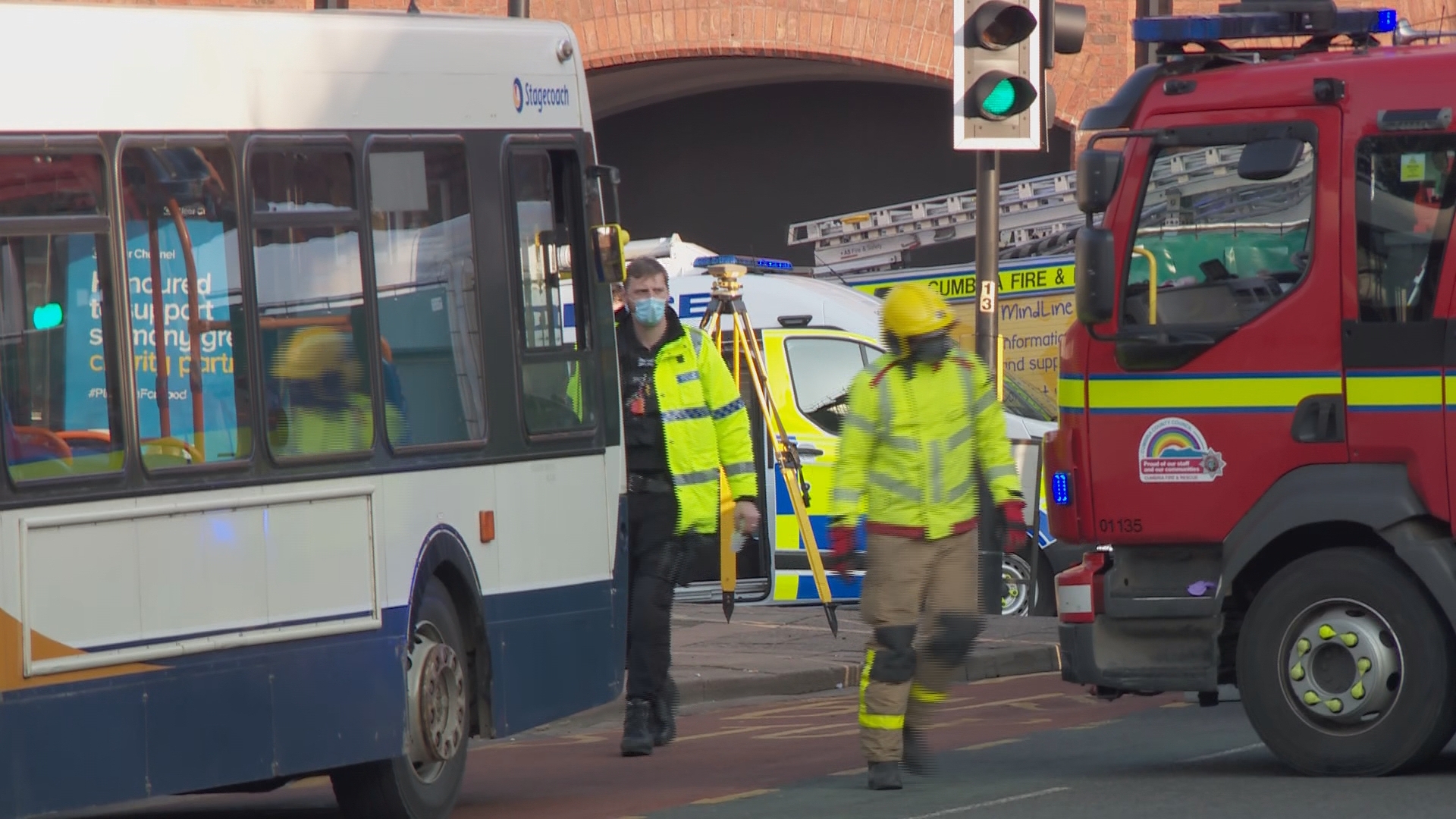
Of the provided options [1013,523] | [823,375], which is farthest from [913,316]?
[823,375]

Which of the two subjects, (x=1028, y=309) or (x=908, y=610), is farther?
(x=1028, y=309)

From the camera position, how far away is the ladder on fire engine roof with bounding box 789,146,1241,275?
20.5 metres

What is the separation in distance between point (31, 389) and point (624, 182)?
23.6m

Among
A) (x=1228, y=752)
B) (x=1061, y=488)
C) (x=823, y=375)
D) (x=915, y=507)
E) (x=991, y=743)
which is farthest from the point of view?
(x=823, y=375)

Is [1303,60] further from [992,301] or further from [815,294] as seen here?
[815,294]

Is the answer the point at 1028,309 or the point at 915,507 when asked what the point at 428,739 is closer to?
the point at 915,507

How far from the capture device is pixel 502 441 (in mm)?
8734

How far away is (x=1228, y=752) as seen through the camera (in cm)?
955

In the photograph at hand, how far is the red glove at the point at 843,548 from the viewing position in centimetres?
861

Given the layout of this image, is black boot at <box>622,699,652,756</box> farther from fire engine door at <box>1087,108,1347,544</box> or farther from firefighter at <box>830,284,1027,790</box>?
fire engine door at <box>1087,108,1347,544</box>

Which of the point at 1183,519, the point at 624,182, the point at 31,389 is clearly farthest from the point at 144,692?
the point at 624,182

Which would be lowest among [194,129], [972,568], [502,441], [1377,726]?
[1377,726]

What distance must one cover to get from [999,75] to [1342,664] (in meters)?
4.88

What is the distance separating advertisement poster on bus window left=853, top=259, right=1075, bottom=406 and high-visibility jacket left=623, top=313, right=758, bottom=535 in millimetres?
8623
